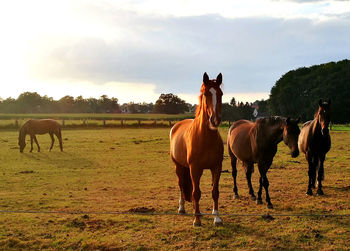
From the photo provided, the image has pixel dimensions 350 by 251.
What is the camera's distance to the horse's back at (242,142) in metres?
8.64

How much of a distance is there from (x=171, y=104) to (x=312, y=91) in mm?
51053

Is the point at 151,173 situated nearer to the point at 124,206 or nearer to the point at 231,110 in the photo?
the point at 124,206

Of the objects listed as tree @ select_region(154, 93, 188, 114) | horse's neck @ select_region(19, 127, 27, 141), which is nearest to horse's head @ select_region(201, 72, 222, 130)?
horse's neck @ select_region(19, 127, 27, 141)

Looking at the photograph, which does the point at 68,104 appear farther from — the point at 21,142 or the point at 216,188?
the point at 216,188

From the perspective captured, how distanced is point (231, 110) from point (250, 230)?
7861 cm

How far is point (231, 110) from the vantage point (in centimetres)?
8356

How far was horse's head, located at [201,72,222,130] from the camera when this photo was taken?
18.1 ft

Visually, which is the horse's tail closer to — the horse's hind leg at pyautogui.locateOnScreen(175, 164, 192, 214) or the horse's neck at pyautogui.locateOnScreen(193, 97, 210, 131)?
the horse's hind leg at pyautogui.locateOnScreen(175, 164, 192, 214)

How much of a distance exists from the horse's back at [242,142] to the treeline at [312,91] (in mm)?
50265

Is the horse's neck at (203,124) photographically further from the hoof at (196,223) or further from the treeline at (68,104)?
the treeline at (68,104)

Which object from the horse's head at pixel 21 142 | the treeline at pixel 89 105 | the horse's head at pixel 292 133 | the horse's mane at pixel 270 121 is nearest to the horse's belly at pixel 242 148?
the horse's mane at pixel 270 121

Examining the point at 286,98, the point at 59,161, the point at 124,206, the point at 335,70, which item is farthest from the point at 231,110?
the point at 124,206

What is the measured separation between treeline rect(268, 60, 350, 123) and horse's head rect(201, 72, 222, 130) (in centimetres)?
5411

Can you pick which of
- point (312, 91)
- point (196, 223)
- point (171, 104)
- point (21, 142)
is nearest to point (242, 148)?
point (196, 223)
